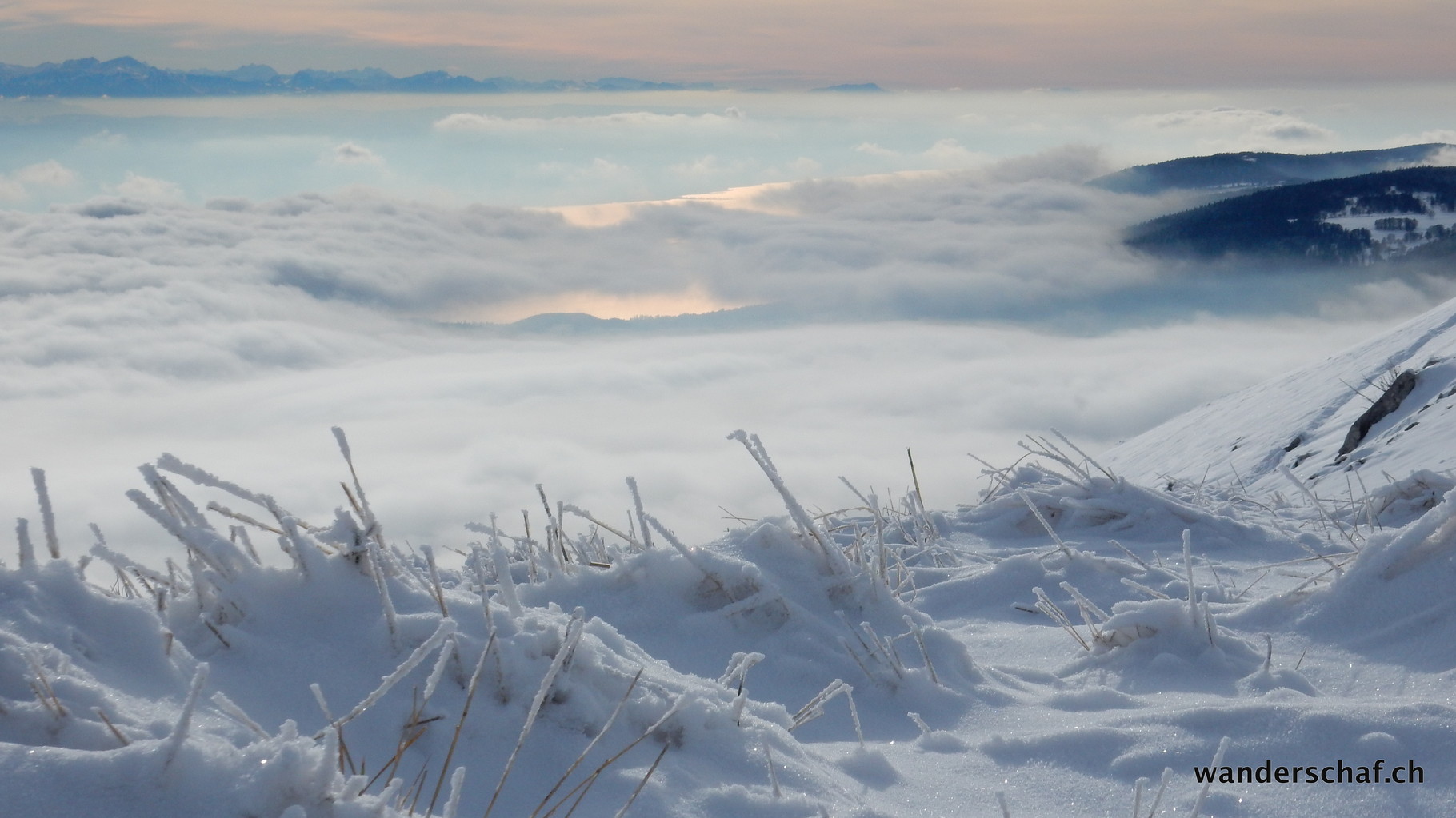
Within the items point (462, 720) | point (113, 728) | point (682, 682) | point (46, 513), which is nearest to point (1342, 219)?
point (682, 682)

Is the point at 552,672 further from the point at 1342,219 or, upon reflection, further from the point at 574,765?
the point at 1342,219

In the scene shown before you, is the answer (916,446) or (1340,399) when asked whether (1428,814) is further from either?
(916,446)

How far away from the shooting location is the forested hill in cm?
12800

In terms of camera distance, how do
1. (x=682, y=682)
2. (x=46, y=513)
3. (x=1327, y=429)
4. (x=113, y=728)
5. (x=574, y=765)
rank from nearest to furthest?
(x=113, y=728) < (x=574, y=765) < (x=46, y=513) < (x=682, y=682) < (x=1327, y=429)

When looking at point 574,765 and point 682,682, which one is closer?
point 574,765

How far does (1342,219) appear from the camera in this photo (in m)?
141

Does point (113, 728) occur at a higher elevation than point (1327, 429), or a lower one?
higher

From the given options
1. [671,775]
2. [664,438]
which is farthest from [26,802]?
[664,438]

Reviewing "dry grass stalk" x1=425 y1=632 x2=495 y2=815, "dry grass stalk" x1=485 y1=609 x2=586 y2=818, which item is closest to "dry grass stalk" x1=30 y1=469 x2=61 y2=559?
"dry grass stalk" x1=425 y1=632 x2=495 y2=815

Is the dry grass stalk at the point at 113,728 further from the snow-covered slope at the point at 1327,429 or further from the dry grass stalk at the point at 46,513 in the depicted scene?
the snow-covered slope at the point at 1327,429

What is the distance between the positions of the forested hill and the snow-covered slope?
137 metres

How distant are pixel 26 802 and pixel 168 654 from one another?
53 centimetres

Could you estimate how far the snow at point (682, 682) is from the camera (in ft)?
4.57

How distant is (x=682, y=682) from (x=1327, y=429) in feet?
46.3
